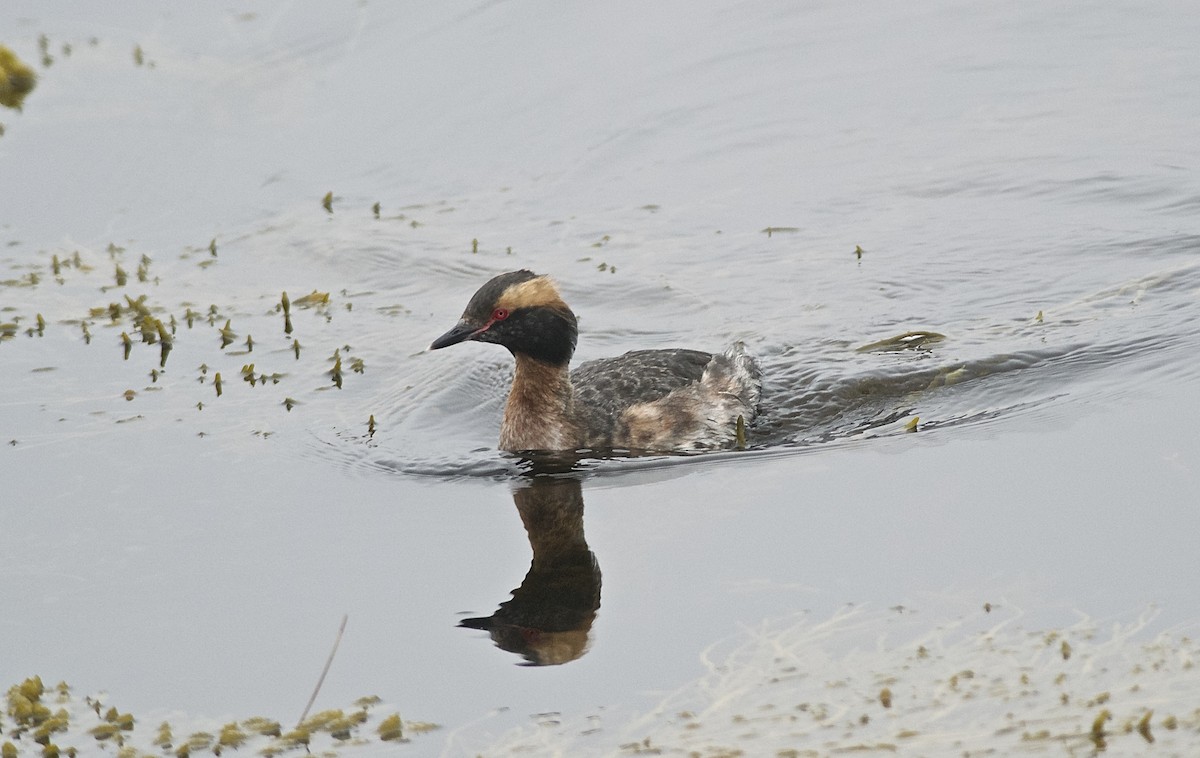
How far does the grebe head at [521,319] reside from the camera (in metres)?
10.3

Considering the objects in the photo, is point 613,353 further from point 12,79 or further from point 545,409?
point 12,79

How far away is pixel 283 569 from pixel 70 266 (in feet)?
25.9

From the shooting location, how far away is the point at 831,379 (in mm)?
11938

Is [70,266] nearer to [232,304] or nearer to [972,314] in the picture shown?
[232,304]

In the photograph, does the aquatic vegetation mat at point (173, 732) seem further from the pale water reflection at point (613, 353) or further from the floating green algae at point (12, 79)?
the floating green algae at point (12, 79)

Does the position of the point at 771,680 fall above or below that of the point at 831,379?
below

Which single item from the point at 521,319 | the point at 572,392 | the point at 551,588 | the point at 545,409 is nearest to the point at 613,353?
the point at 572,392

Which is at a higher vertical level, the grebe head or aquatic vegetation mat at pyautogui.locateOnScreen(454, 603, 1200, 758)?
the grebe head

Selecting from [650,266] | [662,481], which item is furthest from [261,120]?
[662,481]

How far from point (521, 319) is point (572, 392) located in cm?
76

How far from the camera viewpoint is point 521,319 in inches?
412

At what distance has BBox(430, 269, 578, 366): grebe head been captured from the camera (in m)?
10.3

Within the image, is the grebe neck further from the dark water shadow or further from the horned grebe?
the dark water shadow

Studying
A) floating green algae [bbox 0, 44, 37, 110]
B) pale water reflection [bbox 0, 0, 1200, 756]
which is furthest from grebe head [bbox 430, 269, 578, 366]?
floating green algae [bbox 0, 44, 37, 110]
